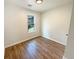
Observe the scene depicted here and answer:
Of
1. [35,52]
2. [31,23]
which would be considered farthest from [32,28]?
[35,52]

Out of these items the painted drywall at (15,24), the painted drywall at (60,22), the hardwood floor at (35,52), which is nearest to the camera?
the hardwood floor at (35,52)

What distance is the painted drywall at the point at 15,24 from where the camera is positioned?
406cm

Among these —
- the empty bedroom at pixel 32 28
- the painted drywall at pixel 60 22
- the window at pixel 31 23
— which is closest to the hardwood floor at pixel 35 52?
the empty bedroom at pixel 32 28

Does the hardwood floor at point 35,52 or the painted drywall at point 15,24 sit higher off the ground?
the painted drywall at point 15,24

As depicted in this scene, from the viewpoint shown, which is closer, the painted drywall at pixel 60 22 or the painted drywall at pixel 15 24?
the painted drywall at pixel 15 24

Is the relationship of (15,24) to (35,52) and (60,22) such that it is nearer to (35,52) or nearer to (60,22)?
(35,52)

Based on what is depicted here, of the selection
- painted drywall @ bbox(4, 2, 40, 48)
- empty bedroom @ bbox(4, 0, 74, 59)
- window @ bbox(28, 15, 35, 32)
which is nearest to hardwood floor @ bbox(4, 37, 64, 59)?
empty bedroom @ bbox(4, 0, 74, 59)

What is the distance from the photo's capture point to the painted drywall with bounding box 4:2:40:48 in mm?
4063

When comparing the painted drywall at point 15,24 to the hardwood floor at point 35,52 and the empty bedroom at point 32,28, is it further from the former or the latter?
the hardwood floor at point 35,52

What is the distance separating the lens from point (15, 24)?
466 centimetres

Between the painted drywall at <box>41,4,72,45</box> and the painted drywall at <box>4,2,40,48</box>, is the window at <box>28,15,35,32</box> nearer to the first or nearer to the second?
the painted drywall at <box>4,2,40,48</box>
